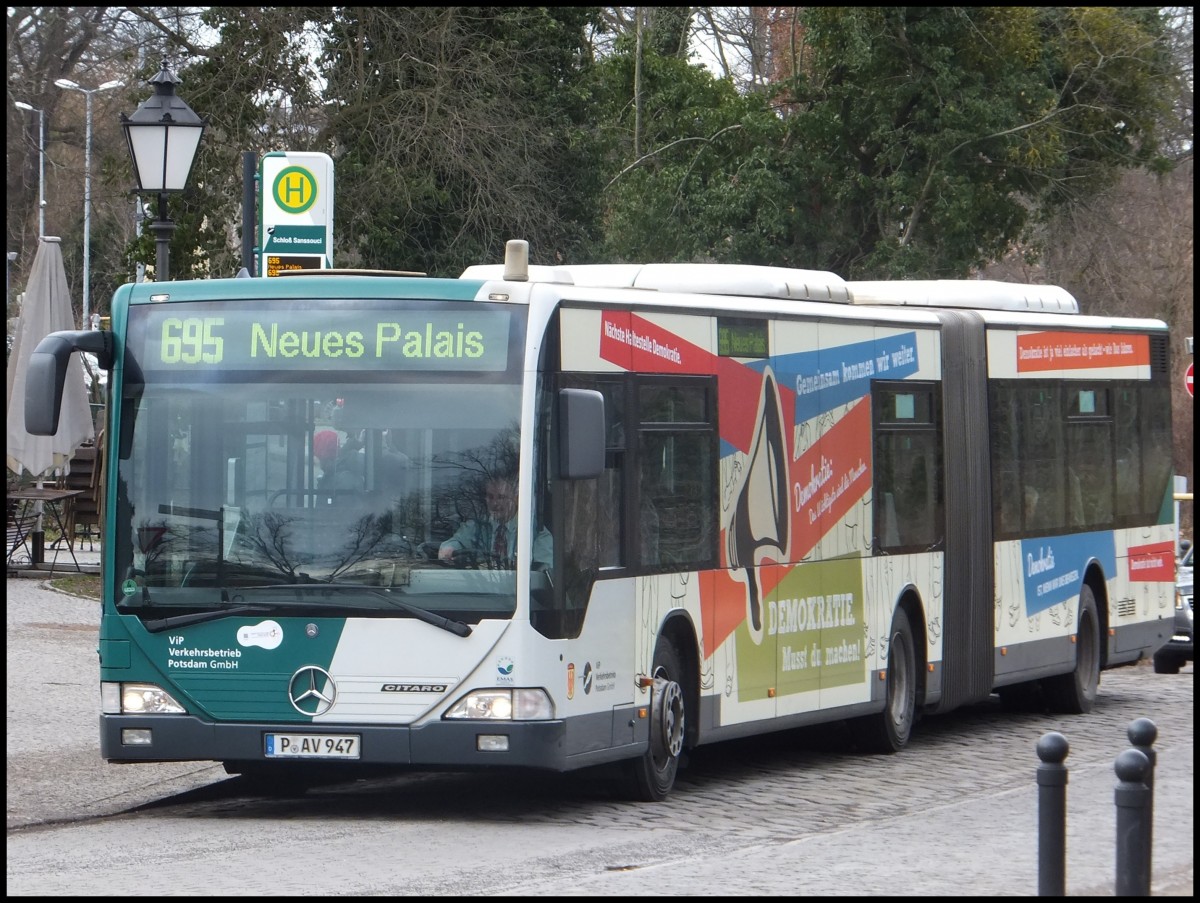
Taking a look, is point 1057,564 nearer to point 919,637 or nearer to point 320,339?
point 919,637

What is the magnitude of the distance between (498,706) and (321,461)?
4.85 feet

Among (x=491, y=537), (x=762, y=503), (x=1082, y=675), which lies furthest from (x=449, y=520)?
(x=1082, y=675)

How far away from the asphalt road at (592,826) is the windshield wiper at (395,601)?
3.15 feet

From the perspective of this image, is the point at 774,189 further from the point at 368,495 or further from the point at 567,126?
the point at 368,495

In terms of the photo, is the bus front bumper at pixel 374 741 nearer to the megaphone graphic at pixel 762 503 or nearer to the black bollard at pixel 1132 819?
the megaphone graphic at pixel 762 503

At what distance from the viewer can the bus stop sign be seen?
570 inches

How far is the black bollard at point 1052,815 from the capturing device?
22.5ft

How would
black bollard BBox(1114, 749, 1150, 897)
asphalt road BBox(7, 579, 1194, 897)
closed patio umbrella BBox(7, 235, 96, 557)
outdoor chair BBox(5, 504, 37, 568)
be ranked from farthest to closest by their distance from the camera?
1. outdoor chair BBox(5, 504, 37, 568)
2. closed patio umbrella BBox(7, 235, 96, 557)
3. asphalt road BBox(7, 579, 1194, 897)
4. black bollard BBox(1114, 749, 1150, 897)

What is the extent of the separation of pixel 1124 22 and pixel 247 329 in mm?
26433

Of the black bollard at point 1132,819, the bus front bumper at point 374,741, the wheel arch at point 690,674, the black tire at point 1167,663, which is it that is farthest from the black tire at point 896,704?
the black bollard at point 1132,819

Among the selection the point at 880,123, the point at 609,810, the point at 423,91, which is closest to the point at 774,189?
the point at 880,123

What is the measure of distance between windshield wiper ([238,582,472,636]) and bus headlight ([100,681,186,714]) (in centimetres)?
70

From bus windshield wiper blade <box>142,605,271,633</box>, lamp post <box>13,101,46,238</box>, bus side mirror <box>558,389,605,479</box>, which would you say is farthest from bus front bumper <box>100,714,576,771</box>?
lamp post <box>13,101,46,238</box>

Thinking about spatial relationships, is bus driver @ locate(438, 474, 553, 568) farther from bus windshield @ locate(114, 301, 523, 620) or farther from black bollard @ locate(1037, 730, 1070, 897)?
black bollard @ locate(1037, 730, 1070, 897)
